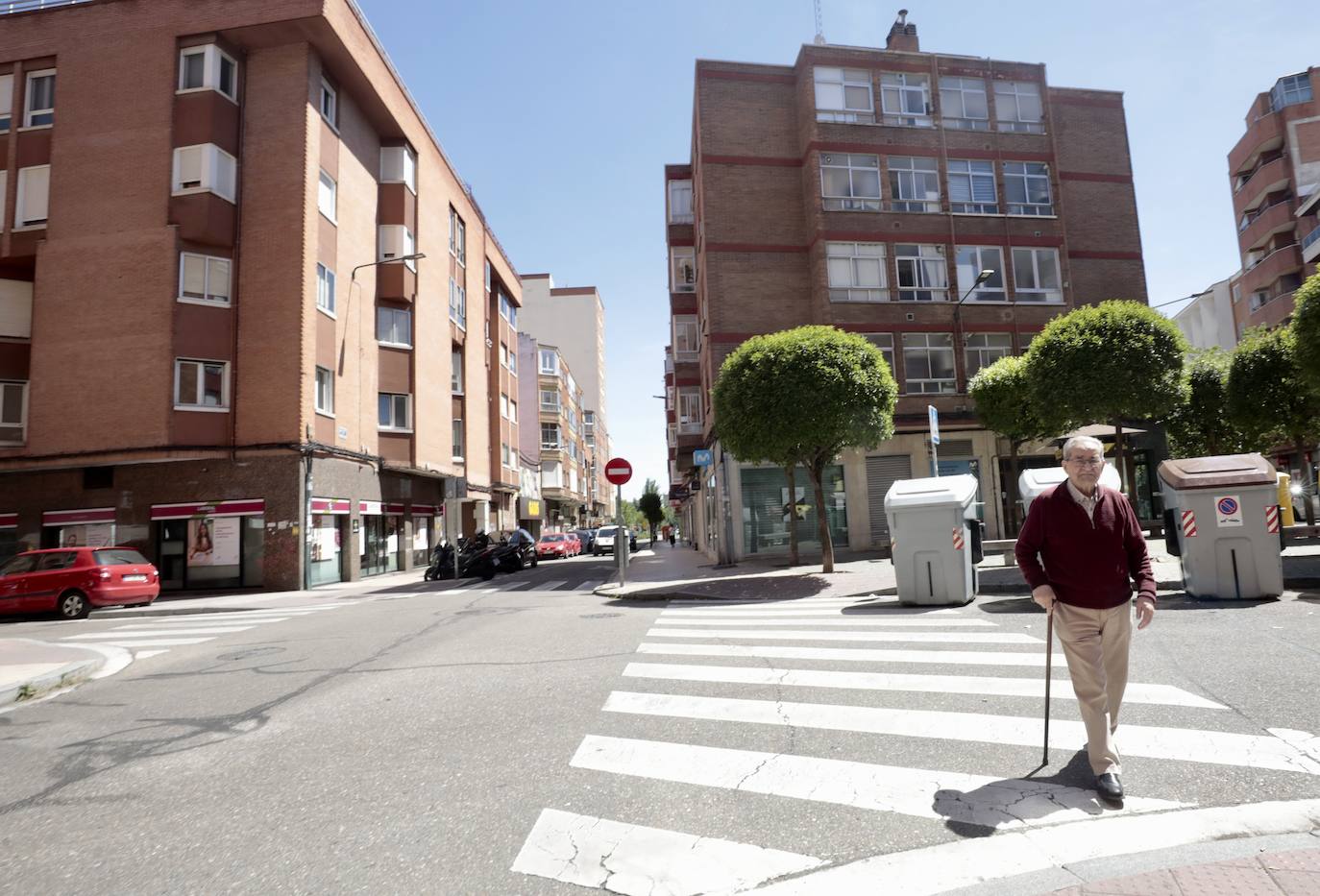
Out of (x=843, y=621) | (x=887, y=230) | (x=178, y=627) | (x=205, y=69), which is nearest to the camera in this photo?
(x=843, y=621)

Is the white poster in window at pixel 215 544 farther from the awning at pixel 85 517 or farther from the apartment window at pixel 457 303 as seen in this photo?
the apartment window at pixel 457 303

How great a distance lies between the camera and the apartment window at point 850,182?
27.2 metres

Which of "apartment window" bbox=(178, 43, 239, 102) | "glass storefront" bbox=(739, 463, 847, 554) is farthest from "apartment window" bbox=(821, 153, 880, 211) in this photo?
"apartment window" bbox=(178, 43, 239, 102)

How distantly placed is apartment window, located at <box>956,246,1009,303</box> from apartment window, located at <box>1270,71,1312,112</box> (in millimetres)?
27331

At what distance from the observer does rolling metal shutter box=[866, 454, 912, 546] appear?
26.0 meters

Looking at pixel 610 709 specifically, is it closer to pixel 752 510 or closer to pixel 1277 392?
pixel 752 510

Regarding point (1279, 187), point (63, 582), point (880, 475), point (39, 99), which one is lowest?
point (63, 582)

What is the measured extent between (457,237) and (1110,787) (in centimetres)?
3685

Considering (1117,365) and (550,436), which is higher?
(550,436)

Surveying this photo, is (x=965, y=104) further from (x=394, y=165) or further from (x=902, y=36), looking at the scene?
(x=394, y=165)

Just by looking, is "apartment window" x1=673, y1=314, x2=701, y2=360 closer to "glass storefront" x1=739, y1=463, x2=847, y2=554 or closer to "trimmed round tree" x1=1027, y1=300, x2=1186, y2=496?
"glass storefront" x1=739, y1=463, x2=847, y2=554

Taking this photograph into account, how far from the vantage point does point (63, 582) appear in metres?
15.3

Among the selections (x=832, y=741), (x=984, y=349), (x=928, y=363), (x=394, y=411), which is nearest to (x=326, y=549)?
Answer: (x=394, y=411)

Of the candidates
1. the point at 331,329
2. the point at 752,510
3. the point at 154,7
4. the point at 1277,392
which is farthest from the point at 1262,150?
the point at 154,7
